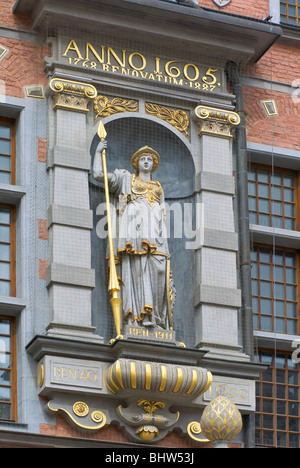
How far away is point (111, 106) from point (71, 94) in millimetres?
630

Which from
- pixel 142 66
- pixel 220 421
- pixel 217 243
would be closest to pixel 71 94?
pixel 142 66

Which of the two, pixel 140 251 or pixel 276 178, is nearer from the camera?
pixel 140 251

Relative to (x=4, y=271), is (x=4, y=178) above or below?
above

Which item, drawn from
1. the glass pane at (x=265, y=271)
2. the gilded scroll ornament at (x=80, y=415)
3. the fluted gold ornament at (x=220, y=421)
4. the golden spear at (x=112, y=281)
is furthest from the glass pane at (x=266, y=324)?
the fluted gold ornament at (x=220, y=421)

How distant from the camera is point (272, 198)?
25188mm

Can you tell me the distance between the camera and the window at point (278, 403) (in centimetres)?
2375

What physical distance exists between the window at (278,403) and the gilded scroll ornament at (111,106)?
3806 mm

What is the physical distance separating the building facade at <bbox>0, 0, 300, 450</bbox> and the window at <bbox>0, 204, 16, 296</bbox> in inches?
0.8

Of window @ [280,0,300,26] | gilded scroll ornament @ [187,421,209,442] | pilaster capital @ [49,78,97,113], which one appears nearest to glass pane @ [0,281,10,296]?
pilaster capital @ [49,78,97,113]

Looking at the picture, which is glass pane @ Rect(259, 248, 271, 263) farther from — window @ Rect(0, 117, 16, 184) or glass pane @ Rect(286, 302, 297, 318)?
window @ Rect(0, 117, 16, 184)

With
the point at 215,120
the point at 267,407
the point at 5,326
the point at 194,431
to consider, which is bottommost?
the point at 194,431

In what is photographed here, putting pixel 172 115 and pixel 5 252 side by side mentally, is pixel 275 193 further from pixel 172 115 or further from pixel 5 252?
pixel 5 252

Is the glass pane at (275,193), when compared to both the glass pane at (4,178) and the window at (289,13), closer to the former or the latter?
the window at (289,13)
